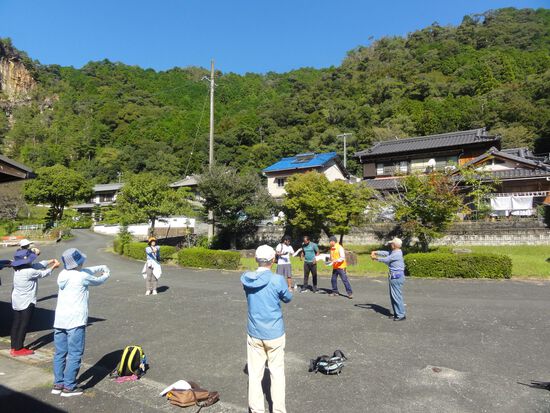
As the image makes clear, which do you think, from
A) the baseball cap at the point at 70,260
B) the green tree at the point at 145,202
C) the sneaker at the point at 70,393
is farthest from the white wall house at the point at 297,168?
the sneaker at the point at 70,393

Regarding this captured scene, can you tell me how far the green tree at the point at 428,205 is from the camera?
1664 centimetres

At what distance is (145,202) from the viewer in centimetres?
2314

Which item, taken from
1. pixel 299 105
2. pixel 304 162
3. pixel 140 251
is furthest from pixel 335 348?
pixel 299 105

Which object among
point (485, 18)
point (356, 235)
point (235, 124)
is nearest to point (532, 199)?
point (356, 235)

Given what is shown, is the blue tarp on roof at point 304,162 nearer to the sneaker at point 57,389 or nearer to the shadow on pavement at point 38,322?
the shadow on pavement at point 38,322

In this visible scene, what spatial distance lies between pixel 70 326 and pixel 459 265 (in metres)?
12.6

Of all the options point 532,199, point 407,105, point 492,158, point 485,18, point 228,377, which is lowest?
point 228,377

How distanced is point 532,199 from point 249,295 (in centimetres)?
2445

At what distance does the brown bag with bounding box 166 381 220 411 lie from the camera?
4.16 m

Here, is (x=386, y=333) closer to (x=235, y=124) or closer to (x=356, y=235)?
(x=356, y=235)

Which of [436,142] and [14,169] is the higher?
[436,142]

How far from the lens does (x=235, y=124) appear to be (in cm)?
7156

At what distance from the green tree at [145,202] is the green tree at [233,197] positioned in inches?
127

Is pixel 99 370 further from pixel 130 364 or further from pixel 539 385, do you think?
pixel 539 385
